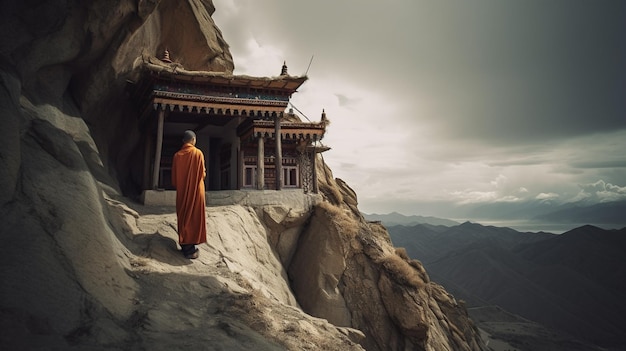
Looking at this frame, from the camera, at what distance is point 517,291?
290 ft

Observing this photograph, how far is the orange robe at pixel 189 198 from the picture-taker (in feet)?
21.2

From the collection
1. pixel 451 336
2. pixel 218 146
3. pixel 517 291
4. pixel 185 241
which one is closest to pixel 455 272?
pixel 517 291

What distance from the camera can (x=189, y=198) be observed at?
6.46 metres

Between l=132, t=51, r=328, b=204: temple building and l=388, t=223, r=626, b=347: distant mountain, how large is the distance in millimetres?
78896

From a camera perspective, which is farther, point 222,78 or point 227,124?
point 227,124

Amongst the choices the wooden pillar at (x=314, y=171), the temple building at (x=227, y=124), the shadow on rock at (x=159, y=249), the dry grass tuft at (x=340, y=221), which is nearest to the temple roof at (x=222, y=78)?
the temple building at (x=227, y=124)

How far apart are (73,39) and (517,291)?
351ft

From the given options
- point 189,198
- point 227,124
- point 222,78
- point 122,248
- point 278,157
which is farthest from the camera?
point 227,124

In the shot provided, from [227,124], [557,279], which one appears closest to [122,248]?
[227,124]

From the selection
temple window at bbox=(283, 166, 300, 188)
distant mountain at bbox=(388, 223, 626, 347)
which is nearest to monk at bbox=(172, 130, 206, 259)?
temple window at bbox=(283, 166, 300, 188)

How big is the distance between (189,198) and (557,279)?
11199cm

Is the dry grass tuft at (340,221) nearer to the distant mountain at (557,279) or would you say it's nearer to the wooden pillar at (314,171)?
the wooden pillar at (314,171)

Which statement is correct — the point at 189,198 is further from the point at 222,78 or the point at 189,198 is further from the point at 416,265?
the point at 416,265

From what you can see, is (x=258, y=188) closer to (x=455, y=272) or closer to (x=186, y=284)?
(x=186, y=284)
